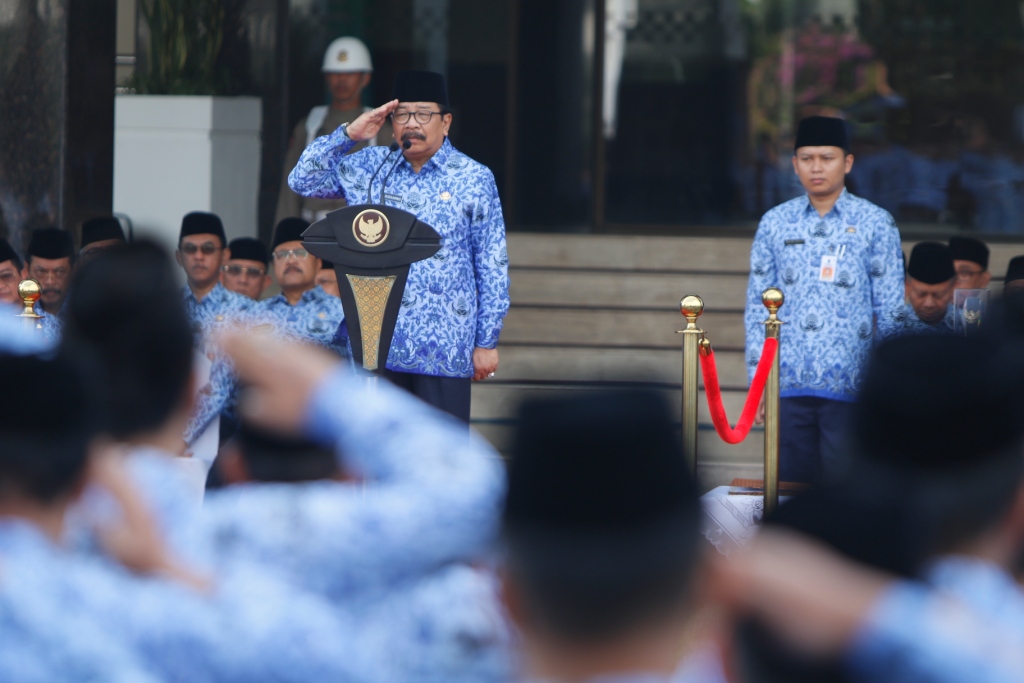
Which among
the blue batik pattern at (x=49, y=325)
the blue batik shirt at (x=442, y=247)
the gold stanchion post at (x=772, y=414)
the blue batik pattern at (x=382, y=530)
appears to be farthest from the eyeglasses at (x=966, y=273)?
the blue batik pattern at (x=382, y=530)

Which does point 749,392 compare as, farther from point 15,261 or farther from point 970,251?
point 15,261

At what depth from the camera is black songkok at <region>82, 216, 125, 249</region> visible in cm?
724

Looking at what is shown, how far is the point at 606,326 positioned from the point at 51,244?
315 cm

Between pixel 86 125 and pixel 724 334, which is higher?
pixel 86 125

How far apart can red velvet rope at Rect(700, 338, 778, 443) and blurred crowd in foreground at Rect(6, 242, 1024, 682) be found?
340 centimetres

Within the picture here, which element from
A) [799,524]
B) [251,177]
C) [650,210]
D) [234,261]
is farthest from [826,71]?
[799,524]

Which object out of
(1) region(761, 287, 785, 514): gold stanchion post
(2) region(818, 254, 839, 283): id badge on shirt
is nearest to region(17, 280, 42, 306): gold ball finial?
(1) region(761, 287, 785, 514): gold stanchion post

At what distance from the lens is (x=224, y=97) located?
30.6 feet

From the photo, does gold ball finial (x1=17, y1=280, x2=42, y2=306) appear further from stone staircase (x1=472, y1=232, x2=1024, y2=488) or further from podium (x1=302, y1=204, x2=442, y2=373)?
stone staircase (x1=472, y1=232, x2=1024, y2=488)

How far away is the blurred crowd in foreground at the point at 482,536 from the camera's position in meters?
1.35

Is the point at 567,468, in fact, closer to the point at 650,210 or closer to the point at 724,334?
the point at 724,334

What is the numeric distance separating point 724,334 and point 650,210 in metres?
2.15

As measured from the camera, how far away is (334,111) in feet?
29.9

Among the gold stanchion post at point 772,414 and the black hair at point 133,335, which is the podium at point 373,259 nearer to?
the gold stanchion post at point 772,414
